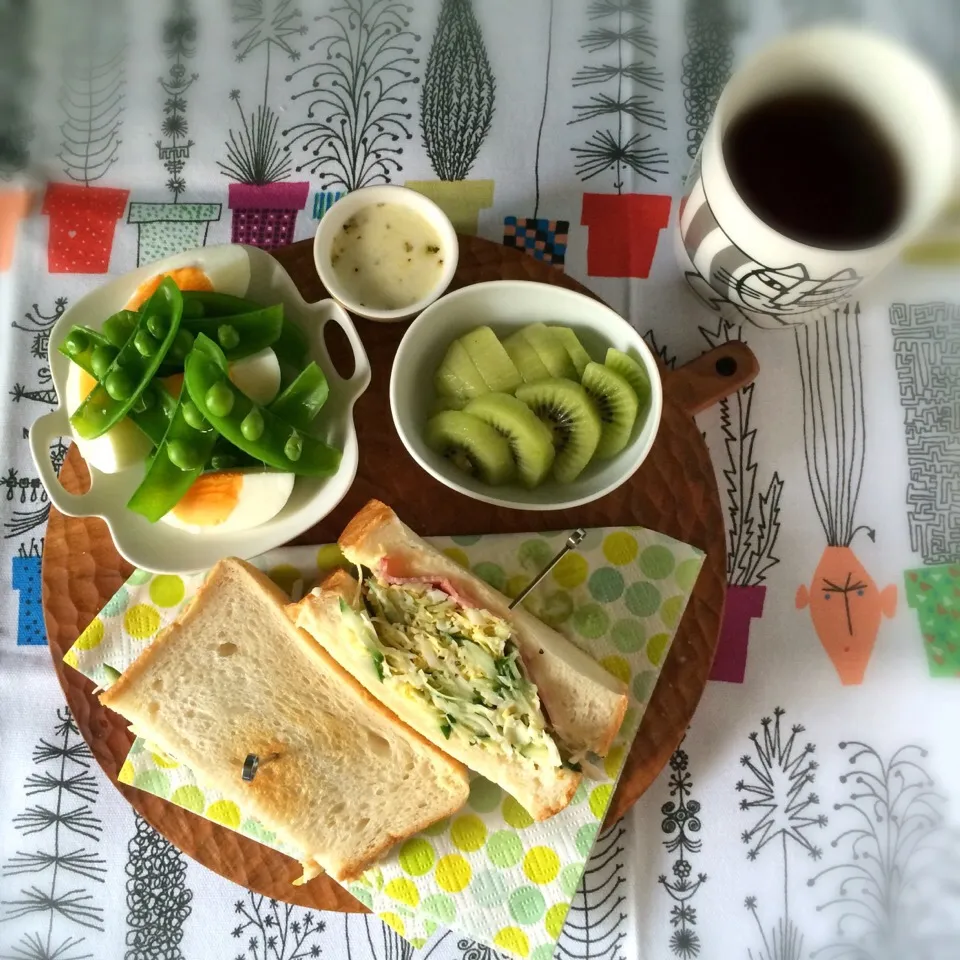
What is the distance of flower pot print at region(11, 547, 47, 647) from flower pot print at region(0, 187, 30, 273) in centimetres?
56

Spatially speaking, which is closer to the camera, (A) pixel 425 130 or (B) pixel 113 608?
(B) pixel 113 608

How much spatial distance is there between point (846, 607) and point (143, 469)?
119 centimetres

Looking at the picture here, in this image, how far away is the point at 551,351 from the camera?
1.18 meters

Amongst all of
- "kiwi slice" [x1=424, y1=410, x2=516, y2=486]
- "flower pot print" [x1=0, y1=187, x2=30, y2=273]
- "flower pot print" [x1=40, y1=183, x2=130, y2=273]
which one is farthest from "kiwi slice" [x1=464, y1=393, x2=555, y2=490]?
"flower pot print" [x1=0, y1=187, x2=30, y2=273]

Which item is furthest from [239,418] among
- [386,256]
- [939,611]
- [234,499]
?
[939,611]

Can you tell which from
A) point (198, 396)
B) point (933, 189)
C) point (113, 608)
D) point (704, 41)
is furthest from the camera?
point (704, 41)

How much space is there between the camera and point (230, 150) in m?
1.48

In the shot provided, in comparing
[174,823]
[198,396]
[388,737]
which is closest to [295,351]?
[198,396]

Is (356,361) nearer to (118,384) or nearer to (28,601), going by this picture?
(118,384)

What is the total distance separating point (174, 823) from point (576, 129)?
4.62 feet

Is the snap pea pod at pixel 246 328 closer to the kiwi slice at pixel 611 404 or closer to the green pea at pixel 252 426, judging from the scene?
the green pea at pixel 252 426

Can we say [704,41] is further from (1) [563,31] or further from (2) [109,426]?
(2) [109,426]

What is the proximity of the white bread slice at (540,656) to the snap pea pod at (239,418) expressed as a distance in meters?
0.13

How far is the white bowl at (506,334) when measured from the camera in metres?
1.13
